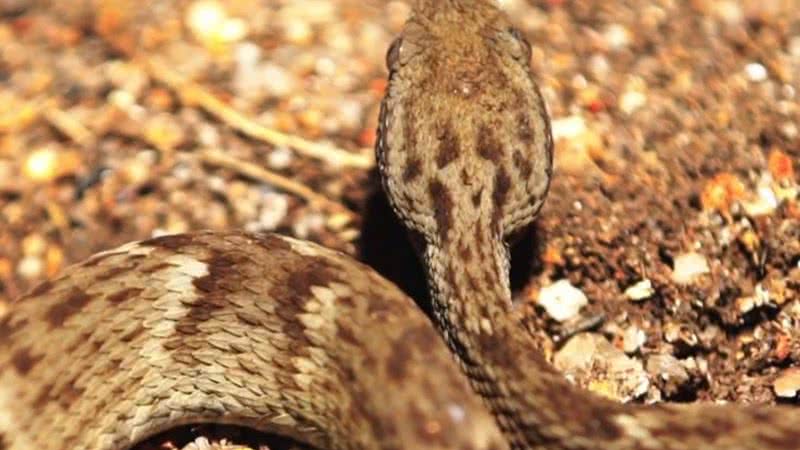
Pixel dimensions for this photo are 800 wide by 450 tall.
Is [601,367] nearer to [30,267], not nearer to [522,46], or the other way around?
[522,46]

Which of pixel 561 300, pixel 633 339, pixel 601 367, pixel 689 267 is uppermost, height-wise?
pixel 689 267

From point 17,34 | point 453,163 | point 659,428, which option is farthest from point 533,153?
→ point 17,34

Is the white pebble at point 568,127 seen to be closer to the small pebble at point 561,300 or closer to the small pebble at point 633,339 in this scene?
the small pebble at point 561,300

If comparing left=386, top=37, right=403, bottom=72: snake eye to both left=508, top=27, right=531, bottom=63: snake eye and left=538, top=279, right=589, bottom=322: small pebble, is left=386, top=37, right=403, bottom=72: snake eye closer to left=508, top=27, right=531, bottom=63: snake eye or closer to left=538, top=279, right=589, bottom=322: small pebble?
left=508, top=27, right=531, bottom=63: snake eye

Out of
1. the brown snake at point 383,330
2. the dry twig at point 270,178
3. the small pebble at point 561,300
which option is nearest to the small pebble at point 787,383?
the brown snake at point 383,330

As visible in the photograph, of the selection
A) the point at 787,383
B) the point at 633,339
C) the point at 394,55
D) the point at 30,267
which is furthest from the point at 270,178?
the point at 787,383

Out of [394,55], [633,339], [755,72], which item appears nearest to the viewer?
[394,55]
